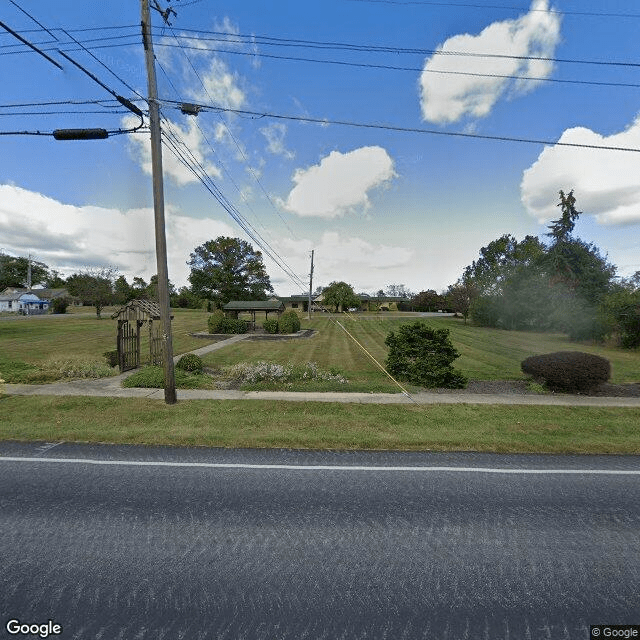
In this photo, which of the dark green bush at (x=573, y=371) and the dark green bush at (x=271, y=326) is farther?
the dark green bush at (x=271, y=326)

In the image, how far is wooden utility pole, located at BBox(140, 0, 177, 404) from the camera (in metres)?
9.14

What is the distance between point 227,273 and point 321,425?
5289cm

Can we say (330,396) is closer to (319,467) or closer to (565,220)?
(319,467)

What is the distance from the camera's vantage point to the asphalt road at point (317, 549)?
2738mm

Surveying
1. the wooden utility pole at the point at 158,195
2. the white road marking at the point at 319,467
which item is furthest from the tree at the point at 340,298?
the white road marking at the point at 319,467

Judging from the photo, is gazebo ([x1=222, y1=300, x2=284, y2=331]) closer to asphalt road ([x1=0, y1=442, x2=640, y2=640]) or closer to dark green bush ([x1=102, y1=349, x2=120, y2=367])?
dark green bush ([x1=102, y1=349, x2=120, y2=367])

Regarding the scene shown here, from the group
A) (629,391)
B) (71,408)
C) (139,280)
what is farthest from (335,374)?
(139,280)

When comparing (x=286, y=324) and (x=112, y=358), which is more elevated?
(x=286, y=324)

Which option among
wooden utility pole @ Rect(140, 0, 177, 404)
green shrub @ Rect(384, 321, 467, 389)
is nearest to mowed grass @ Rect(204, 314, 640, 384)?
green shrub @ Rect(384, 321, 467, 389)

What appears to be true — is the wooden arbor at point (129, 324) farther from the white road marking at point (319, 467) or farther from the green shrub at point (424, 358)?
the green shrub at point (424, 358)

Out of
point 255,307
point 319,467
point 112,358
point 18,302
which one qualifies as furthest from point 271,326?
point 18,302

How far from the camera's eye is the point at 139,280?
110375 mm

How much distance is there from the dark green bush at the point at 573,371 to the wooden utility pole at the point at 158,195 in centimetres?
1189

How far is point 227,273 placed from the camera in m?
57.3
